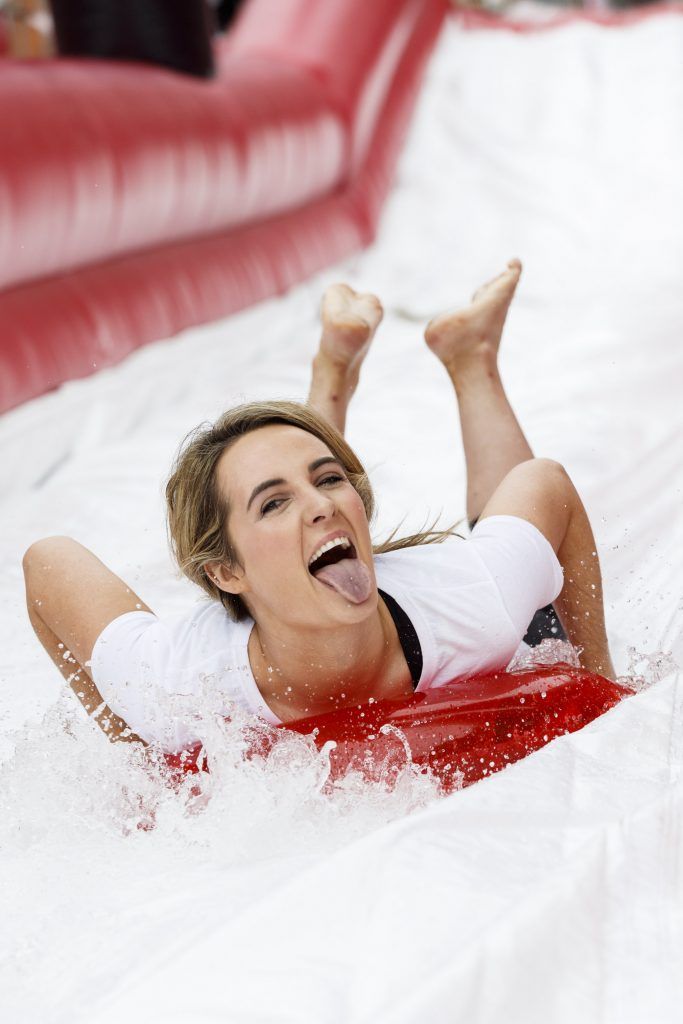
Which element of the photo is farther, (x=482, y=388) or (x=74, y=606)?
(x=482, y=388)

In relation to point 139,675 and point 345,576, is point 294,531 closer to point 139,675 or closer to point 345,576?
point 345,576

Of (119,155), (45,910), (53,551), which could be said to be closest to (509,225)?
(119,155)

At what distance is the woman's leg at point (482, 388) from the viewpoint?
1.36 metres

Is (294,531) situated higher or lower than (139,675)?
higher

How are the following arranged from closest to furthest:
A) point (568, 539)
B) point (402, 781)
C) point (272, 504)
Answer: point (402, 781) < point (272, 504) < point (568, 539)

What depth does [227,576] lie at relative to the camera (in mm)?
1060

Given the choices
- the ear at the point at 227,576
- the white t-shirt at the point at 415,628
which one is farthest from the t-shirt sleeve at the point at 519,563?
the ear at the point at 227,576

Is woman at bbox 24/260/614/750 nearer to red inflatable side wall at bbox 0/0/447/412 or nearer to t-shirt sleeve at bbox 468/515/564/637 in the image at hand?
t-shirt sleeve at bbox 468/515/564/637

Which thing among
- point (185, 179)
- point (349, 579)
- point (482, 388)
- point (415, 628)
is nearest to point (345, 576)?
point (349, 579)

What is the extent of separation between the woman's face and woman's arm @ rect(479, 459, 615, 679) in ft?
0.71

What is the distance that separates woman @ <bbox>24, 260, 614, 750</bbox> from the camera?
100cm

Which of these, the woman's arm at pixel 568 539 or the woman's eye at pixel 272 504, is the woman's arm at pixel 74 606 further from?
the woman's arm at pixel 568 539

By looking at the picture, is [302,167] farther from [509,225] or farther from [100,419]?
[100,419]

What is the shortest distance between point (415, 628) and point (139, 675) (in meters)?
0.24
